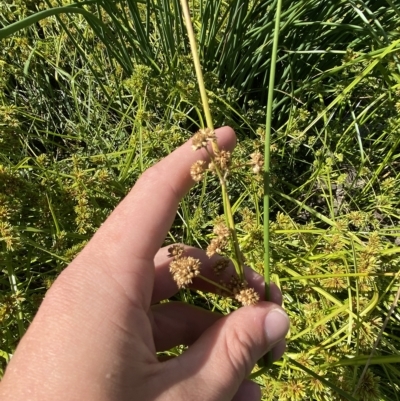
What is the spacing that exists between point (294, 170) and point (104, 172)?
693 mm

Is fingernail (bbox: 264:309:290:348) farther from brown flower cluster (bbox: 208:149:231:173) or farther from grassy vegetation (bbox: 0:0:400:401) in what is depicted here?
brown flower cluster (bbox: 208:149:231:173)

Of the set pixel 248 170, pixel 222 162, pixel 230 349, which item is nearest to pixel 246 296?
pixel 230 349

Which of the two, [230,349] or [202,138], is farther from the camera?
[230,349]

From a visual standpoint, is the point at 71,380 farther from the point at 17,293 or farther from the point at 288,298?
the point at 288,298

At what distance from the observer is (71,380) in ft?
2.06

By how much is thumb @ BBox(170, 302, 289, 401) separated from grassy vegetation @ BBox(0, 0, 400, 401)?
15 cm

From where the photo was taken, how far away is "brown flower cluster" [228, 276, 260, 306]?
2.24 feet

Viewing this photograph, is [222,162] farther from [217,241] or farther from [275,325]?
[275,325]

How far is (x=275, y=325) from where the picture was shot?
2.48 feet

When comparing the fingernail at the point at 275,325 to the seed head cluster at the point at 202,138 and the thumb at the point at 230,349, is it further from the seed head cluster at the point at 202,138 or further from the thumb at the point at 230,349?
the seed head cluster at the point at 202,138

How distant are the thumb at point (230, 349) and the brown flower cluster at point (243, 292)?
6 centimetres

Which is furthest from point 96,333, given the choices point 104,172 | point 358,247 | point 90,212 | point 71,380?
point 358,247

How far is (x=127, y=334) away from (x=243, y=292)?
→ 0.67 feet

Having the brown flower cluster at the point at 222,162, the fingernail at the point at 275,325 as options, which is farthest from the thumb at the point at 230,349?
the brown flower cluster at the point at 222,162
